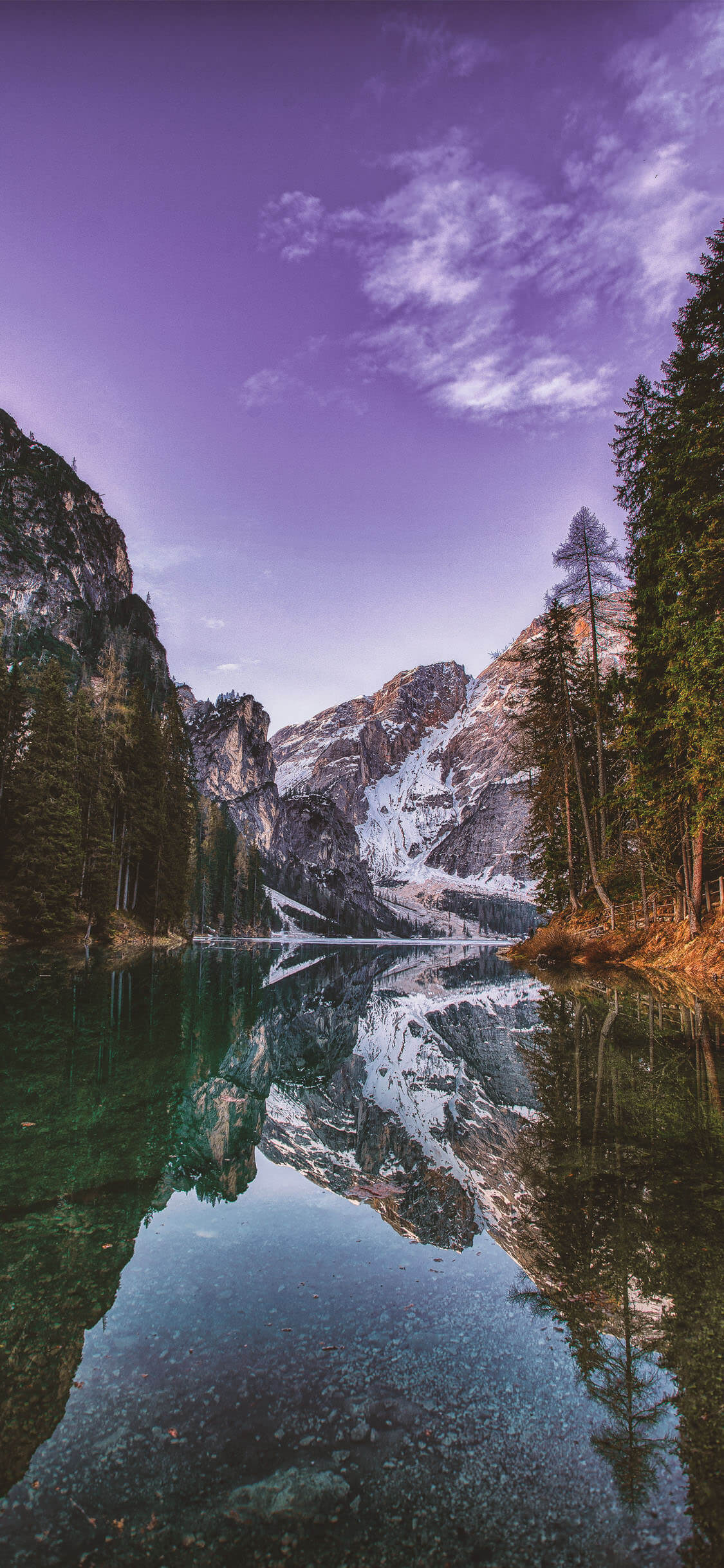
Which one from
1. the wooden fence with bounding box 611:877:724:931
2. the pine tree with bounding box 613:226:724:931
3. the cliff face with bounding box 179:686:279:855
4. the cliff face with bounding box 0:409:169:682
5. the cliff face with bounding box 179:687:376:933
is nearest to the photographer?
the pine tree with bounding box 613:226:724:931

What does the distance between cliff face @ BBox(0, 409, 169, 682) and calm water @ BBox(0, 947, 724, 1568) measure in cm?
10074

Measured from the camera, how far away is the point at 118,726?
39.2m

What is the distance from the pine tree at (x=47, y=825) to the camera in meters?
29.0

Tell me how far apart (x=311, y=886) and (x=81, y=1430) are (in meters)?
184

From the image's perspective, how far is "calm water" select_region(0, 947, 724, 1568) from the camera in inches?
92.0

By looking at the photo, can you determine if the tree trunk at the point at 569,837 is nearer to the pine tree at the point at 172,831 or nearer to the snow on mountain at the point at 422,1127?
the snow on mountain at the point at 422,1127

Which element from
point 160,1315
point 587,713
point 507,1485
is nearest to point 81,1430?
point 160,1315

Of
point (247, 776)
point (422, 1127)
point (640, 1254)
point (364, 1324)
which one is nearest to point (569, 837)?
point (422, 1127)

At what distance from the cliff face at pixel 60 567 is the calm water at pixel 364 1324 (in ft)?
331

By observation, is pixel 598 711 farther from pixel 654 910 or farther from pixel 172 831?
pixel 172 831

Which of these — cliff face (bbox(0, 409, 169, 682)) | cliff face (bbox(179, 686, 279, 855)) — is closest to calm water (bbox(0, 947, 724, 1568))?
cliff face (bbox(0, 409, 169, 682))

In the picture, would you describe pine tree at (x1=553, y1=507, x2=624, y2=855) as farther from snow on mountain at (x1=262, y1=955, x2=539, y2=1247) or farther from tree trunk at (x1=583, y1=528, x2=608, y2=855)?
snow on mountain at (x1=262, y1=955, x2=539, y2=1247)

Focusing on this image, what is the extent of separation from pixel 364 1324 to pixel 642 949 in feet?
70.3

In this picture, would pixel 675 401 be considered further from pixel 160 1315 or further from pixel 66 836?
pixel 66 836
